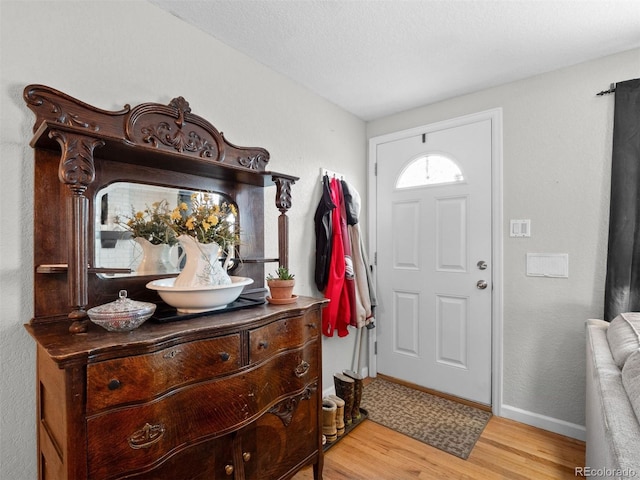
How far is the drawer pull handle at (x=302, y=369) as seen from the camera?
1.53 metres

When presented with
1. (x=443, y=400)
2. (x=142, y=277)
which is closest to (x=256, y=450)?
(x=142, y=277)

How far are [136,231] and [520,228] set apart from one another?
2.31 m

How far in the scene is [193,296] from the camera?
4.28 ft

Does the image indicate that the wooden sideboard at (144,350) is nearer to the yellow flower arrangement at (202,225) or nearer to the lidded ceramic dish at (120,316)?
the lidded ceramic dish at (120,316)

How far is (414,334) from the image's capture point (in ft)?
8.97

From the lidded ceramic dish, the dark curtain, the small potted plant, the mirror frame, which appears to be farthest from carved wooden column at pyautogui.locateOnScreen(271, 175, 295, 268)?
the dark curtain

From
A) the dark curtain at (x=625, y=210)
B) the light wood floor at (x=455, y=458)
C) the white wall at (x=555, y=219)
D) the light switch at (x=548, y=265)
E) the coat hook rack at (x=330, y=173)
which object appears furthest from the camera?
the coat hook rack at (x=330, y=173)

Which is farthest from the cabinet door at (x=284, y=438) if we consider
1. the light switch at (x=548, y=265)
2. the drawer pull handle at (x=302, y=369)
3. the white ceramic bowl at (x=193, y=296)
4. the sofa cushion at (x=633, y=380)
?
the light switch at (x=548, y=265)

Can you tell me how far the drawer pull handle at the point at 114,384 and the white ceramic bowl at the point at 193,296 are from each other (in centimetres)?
39

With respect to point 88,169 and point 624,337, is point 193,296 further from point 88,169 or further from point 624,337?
point 624,337

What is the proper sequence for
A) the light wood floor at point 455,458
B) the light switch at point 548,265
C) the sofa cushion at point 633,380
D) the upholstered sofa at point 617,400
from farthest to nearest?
1. the light switch at point 548,265
2. the light wood floor at point 455,458
3. the sofa cushion at point 633,380
4. the upholstered sofa at point 617,400

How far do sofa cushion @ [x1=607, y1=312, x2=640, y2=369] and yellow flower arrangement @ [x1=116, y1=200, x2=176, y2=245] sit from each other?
73.6 inches

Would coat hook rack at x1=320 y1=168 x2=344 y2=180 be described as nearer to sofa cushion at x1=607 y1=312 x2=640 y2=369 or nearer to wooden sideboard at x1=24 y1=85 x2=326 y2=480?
wooden sideboard at x1=24 y1=85 x2=326 y2=480

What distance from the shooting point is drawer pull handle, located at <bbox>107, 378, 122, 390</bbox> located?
0.95 meters
